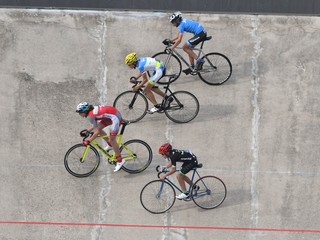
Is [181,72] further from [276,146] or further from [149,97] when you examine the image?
[276,146]

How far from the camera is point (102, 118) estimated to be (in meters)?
13.0

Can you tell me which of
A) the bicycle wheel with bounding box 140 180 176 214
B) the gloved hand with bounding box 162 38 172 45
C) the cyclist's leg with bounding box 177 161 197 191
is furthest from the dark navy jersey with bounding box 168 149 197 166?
the gloved hand with bounding box 162 38 172 45

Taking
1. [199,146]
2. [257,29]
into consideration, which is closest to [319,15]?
[257,29]

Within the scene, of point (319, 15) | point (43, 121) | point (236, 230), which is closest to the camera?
point (236, 230)

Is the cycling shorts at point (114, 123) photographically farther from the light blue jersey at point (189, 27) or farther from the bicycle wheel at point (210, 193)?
the light blue jersey at point (189, 27)

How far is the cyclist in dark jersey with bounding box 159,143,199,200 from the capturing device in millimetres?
12493

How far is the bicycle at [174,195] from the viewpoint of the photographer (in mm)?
13562

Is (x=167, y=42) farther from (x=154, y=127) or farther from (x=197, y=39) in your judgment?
(x=154, y=127)

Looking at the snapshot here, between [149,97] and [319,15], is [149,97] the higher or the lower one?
the lower one

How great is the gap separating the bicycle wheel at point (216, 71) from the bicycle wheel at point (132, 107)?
1.71 metres

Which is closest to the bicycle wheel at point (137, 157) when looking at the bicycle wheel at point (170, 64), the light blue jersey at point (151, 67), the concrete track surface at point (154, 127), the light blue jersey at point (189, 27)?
the concrete track surface at point (154, 127)

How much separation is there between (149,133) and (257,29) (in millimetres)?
4165

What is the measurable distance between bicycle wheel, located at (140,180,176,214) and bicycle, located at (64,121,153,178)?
0.72 metres

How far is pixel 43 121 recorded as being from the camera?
14.7 m
